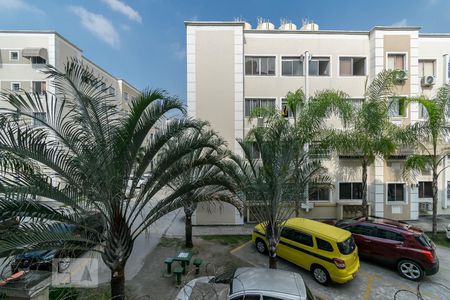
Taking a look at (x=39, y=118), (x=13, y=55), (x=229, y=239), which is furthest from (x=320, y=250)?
(x=13, y=55)

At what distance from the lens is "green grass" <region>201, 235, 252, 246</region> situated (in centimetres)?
1097

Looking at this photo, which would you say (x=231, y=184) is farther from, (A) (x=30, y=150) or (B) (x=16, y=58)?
(B) (x=16, y=58)

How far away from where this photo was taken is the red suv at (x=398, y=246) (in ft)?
24.5

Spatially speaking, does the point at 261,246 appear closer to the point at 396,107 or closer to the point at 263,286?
the point at 263,286

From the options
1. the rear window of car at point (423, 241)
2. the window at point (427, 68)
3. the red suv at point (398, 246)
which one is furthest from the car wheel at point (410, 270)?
the window at point (427, 68)

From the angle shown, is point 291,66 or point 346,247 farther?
point 291,66

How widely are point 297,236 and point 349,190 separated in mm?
8373

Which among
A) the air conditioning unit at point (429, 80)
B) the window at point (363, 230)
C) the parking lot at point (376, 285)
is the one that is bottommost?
the parking lot at point (376, 285)

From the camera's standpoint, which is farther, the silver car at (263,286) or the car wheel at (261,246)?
the car wheel at (261,246)

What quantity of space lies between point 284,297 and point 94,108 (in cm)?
568

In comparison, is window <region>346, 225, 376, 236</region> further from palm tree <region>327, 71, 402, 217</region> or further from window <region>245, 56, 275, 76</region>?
window <region>245, 56, 275, 76</region>

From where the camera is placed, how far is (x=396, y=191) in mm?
14344

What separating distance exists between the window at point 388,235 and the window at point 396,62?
10917 mm

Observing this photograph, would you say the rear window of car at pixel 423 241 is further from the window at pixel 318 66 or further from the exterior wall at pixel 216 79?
the window at pixel 318 66
